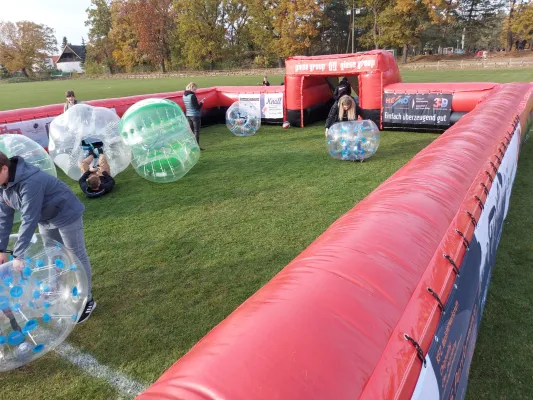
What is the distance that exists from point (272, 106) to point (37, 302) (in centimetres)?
1075

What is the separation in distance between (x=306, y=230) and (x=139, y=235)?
238 centimetres

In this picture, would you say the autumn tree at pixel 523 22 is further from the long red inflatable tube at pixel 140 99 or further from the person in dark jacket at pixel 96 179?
the person in dark jacket at pixel 96 179

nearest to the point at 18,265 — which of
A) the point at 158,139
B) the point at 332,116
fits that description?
the point at 158,139

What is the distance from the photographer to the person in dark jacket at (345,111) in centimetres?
789

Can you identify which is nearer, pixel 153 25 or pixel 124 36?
pixel 153 25

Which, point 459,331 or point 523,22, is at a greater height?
point 523,22

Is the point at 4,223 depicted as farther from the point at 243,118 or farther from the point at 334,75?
the point at 334,75

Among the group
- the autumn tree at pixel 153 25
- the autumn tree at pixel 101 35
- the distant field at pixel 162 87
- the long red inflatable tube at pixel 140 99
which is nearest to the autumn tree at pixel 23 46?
the autumn tree at pixel 101 35

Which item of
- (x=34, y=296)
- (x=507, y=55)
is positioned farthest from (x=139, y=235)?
(x=507, y=55)

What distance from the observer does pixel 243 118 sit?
1134 centimetres

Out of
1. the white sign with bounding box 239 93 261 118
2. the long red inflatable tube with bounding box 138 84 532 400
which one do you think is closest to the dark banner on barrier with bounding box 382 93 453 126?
the white sign with bounding box 239 93 261 118

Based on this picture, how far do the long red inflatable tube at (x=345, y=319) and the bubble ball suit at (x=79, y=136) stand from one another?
5847 mm

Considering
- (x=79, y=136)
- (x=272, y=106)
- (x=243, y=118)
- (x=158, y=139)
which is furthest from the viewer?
(x=272, y=106)

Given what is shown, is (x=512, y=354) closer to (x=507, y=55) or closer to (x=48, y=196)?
(x=48, y=196)
